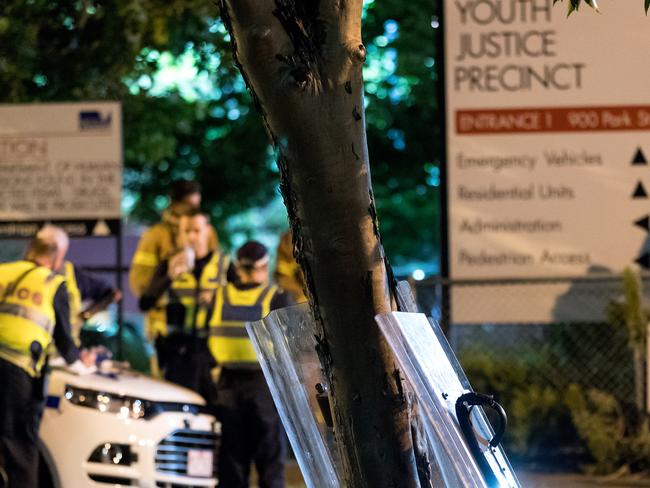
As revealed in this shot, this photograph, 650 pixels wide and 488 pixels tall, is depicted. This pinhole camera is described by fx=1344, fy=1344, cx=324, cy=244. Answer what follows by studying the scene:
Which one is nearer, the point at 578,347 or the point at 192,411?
the point at 192,411

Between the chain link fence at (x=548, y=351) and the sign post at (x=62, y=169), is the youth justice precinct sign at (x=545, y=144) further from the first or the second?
the sign post at (x=62, y=169)

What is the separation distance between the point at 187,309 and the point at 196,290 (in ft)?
0.48

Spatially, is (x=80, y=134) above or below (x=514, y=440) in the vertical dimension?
above

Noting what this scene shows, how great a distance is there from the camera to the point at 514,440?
11117 mm

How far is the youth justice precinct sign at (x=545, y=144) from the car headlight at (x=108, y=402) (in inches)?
161

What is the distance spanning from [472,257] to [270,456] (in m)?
3.55

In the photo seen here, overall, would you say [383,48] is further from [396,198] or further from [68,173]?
[68,173]

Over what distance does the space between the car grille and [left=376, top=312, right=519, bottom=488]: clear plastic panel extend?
15.0 ft

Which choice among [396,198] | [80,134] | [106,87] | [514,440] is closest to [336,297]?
[514,440]

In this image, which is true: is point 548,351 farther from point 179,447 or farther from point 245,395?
point 179,447

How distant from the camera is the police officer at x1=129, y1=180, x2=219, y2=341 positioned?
9820mm

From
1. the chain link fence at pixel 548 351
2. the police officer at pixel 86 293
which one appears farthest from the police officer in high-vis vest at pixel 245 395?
the chain link fence at pixel 548 351

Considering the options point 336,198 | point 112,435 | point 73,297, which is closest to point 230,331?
point 112,435

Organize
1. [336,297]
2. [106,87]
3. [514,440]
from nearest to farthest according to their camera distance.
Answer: [336,297], [514,440], [106,87]
